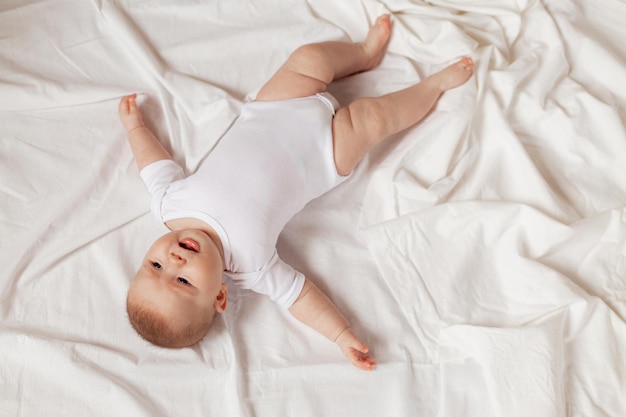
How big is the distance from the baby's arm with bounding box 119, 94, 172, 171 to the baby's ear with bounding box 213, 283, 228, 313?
0.30 metres

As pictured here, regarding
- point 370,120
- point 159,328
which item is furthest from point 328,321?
point 370,120

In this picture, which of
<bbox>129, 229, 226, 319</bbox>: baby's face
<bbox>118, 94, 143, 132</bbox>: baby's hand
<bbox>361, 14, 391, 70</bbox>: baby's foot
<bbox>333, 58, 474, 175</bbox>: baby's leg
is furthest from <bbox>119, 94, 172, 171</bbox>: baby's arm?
<bbox>361, 14, 391, 70</bbox>: baby's foot

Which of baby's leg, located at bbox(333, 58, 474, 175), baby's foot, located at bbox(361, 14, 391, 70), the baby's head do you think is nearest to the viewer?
the baby's head

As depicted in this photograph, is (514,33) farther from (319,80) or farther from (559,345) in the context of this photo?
(559,345)

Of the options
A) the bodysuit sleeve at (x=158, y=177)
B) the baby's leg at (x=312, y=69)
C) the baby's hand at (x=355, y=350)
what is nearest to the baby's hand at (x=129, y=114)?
the bodysuit sleeve at (x=158, y=177)

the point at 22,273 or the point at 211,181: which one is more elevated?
the point at 211,181

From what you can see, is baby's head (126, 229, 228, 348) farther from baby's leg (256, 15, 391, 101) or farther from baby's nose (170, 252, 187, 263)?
baby's leg (256, 15, 391, 101)

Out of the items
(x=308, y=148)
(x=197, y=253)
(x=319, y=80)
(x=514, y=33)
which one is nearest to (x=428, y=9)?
(x=514, y=33)

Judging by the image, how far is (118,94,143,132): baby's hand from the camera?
135 centimetres

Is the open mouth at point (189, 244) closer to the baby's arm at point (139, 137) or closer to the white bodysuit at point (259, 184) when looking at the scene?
the white bodysuit at point (259, 184)

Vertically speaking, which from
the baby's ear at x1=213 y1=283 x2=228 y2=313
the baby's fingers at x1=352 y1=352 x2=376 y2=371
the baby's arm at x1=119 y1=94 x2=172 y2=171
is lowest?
the baby's fingers at x1=352 y1=352 x2=376 y2=371

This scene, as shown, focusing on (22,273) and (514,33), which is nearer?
(22,273)

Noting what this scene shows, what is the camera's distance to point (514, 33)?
146 centimetres

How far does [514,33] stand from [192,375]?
97 cm
